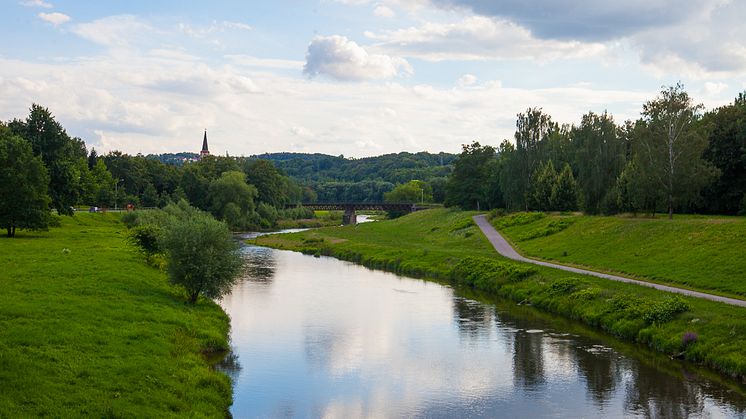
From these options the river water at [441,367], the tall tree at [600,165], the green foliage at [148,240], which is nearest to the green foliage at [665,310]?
the river water at [441,367]

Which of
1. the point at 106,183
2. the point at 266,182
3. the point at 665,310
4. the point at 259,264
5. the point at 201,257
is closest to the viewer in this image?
the point at 665,310

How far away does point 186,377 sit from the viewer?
24141 mm

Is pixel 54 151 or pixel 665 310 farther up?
pixel 54 151

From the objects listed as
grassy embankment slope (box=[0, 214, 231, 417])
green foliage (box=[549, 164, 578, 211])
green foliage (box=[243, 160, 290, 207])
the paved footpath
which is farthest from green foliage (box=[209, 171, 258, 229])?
grassy embankment slope (box=[0, 214, 231, 417])

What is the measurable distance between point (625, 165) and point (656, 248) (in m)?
27.5

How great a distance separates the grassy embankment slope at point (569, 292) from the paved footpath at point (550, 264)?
1112mm

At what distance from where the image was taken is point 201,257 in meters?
37.3

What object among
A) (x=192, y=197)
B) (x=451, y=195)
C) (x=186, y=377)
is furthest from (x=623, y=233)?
(x=192, y=197)

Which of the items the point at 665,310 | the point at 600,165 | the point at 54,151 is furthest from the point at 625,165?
the point at 54,151

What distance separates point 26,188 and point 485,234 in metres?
48.9

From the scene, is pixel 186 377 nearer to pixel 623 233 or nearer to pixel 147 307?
pixel 147 307

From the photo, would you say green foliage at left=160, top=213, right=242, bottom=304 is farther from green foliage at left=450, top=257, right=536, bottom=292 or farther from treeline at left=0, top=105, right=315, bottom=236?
treeline at left=0, top=105, right=315, bottom=236

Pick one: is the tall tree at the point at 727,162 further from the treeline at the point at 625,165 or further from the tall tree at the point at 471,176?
the tall tree at the point at 471,176

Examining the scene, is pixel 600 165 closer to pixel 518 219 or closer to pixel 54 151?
pixel 518 219
